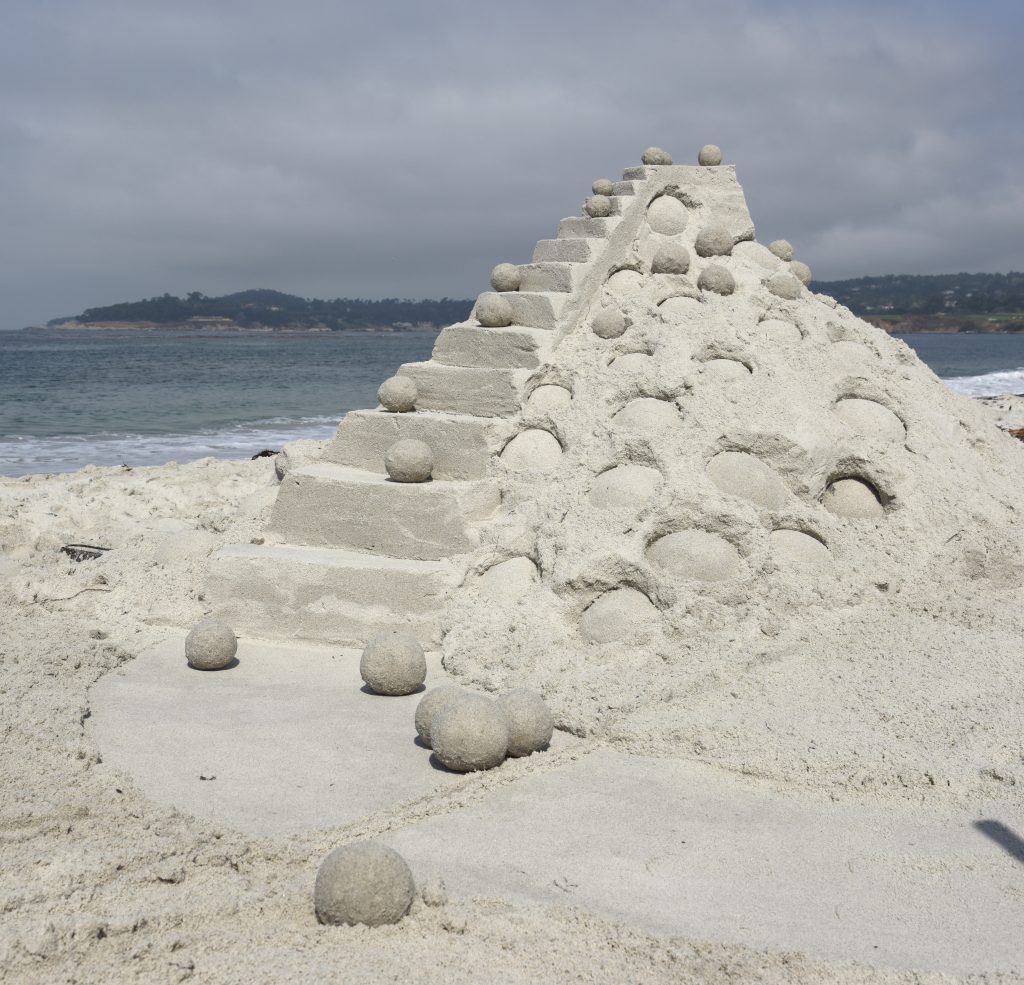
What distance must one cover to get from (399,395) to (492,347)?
0.81m

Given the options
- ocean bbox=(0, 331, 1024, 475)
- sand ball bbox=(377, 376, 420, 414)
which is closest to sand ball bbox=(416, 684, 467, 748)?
sand ball bbox=(377, 376, 420, 414)

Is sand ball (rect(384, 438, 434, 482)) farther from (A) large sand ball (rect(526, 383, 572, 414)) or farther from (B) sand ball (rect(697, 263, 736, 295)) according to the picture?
(B) sand ball (rect(697, 263, 736, 295))

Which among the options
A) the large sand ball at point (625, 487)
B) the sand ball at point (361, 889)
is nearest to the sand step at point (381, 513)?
the large sand ball at point (625, 487)

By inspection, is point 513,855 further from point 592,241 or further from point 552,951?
point 592,241

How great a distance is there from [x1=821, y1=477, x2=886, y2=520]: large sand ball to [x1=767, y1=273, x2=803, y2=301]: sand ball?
1.99m

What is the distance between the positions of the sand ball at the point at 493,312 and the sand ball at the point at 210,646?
318cm

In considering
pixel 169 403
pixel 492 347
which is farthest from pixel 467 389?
pixel 169 403

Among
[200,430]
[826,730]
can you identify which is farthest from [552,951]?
[200,430]

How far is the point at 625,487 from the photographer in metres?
6.35

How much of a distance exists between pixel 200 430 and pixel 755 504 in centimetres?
1857

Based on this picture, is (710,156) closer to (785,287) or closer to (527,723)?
(785,287)

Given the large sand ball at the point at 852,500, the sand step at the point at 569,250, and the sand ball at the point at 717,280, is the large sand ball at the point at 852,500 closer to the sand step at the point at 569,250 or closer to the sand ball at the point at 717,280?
the sand ball at the point at 717,280

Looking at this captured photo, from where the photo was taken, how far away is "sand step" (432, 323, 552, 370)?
788 centimetres

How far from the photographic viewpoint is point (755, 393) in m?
6.75
